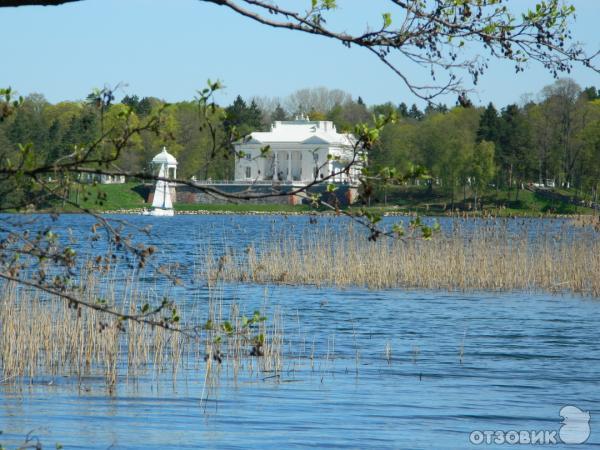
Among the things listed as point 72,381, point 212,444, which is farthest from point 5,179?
point 72,381

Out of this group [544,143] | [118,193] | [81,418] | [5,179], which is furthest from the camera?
[118,193]

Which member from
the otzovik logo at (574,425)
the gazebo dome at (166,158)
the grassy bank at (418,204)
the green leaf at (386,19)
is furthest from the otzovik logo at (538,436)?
the gazebo dome at (166,158)

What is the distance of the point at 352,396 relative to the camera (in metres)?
12.2

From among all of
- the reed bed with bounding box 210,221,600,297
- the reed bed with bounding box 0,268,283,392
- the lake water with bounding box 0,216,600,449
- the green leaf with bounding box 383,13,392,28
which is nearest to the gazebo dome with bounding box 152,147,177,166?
the reed bed with bounding box 210,221,600,297

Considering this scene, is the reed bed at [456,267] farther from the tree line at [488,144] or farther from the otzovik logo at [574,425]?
the tree line at [488,144]

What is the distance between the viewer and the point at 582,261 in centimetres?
2412

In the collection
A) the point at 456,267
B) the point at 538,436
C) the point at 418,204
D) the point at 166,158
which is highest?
the point at 166,158

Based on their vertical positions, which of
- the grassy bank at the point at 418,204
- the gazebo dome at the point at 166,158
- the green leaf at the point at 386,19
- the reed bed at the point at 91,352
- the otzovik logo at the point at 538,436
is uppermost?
the gazebo dome at the point at 166,158

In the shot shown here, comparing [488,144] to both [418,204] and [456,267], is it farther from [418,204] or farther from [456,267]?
[456,267]

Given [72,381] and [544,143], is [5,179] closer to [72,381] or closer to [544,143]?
[72,381]

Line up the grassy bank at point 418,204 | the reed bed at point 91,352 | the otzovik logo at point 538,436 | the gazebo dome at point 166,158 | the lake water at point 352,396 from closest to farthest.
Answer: the lake water at point 352,396, the otzovik logo at point 538,436, the reed bed at point 91,352, the grassy bank at point 418,204, the gazebo dome at point 166,158

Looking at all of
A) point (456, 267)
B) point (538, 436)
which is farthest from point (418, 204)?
point (538, 436)

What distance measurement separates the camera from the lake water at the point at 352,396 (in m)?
10.2

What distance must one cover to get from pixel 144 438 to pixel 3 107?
586 centimetres
